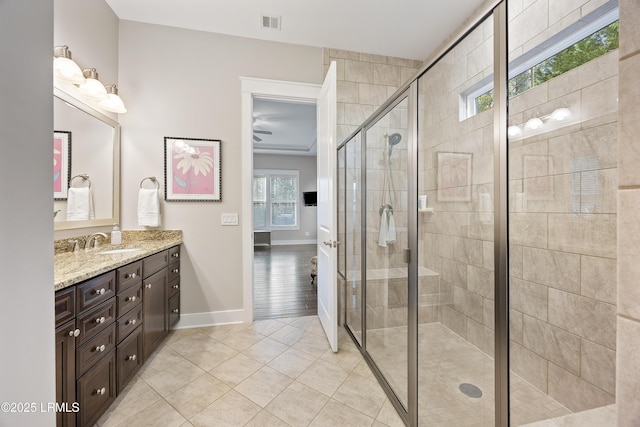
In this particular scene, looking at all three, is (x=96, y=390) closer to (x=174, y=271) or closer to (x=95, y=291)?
(x=95, y=291)

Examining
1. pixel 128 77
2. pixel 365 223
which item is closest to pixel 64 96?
pixel 128 77

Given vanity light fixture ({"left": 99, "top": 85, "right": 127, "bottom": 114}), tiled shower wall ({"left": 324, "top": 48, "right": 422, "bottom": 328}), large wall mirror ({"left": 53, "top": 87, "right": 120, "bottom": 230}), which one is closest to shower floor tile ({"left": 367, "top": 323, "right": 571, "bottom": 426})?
tiled shower wall ({"left": 324, "top": 48, "right": 422, "bottom": 328})

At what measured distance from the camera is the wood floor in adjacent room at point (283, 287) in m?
3.12

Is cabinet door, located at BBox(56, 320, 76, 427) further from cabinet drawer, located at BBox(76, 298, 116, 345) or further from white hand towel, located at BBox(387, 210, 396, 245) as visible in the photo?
white hand towel, located at BBox(387, 210, 396, 245)

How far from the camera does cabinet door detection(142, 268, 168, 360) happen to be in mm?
1938

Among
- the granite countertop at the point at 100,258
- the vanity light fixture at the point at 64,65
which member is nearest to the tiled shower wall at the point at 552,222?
the granite countertop at the point at 100,258

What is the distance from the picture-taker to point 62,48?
1.84 meters

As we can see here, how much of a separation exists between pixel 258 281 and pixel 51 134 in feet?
12.8

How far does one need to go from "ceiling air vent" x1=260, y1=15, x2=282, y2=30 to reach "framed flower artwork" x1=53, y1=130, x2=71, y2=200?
1917mm

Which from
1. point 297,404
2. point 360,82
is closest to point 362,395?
point 297,404

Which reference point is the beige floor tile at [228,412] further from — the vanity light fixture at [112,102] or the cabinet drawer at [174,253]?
the vanity light fixture at [112,102]

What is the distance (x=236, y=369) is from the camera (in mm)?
1970

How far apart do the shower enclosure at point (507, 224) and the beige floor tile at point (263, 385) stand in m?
0.69

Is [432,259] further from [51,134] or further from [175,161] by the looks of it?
[175,161]
